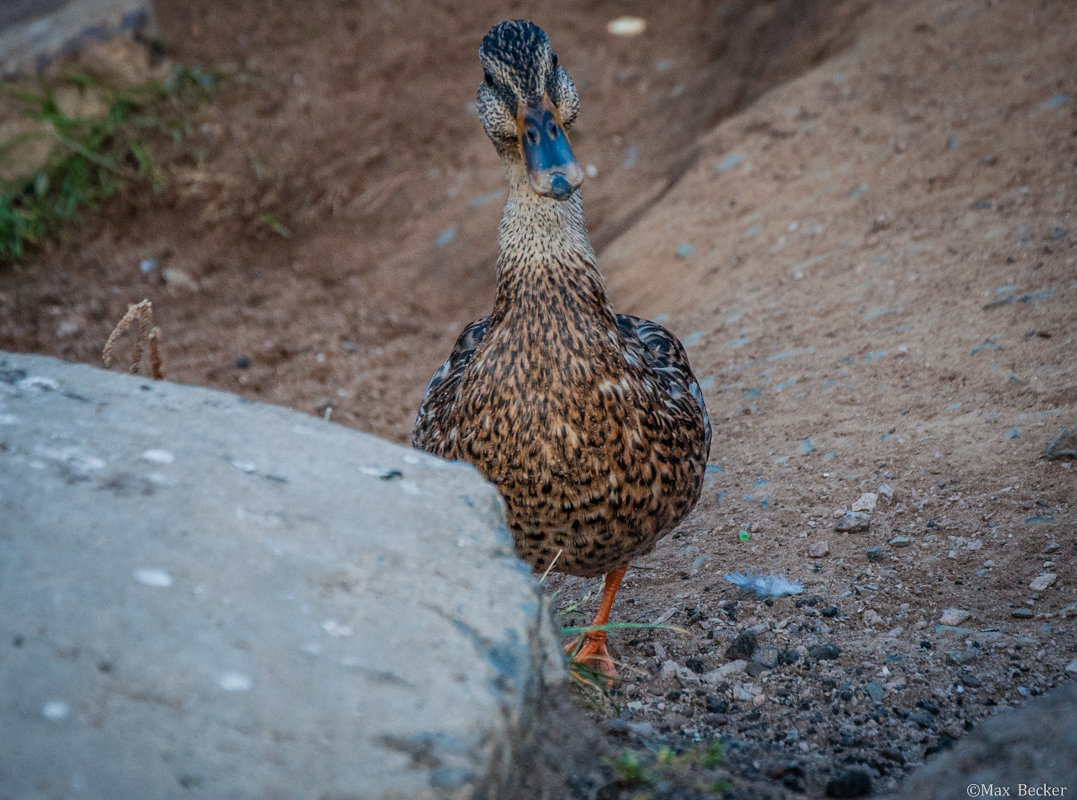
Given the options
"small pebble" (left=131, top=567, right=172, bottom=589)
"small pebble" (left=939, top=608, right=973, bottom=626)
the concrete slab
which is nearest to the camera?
the concrete slab

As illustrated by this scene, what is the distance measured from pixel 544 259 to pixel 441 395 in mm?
686

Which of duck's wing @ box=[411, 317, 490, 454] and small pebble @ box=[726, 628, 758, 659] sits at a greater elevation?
duck's wing @ box=[411, 317, 490, 454]

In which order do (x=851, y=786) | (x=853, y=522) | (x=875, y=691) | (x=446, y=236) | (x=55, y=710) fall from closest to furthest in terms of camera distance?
1. (x=55, y=710)
2. (x=851, y=786)
3. (x=875, y=691)
4. (x=853, y=522)
5. (x=446, y=236)

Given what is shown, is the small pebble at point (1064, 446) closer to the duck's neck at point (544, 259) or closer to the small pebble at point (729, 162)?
the duck's neck at point (544, 259)

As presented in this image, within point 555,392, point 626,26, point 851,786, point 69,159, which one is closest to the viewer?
point 851,786

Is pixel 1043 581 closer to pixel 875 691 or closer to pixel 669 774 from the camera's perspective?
pixel 875 691

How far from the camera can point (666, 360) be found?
374cm

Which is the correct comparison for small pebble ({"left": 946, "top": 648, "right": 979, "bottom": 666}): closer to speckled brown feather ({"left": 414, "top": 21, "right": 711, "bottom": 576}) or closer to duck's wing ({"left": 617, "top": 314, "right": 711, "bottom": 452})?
speckled brown feather ({"left": 414, "top": 21, "right": 711, "bottom": 576})

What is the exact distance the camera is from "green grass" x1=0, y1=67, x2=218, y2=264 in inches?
283

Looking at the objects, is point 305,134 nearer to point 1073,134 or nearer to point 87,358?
point 87,358

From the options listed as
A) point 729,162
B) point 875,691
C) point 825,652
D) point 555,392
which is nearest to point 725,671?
point 825,652

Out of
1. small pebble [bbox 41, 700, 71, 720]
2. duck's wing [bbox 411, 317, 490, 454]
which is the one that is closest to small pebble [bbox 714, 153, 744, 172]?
duck's wing [bbox 411, 317, 490, 454]

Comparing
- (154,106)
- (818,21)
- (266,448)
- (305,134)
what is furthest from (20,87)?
(266,448)

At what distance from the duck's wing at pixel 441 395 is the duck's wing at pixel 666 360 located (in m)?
0.55
